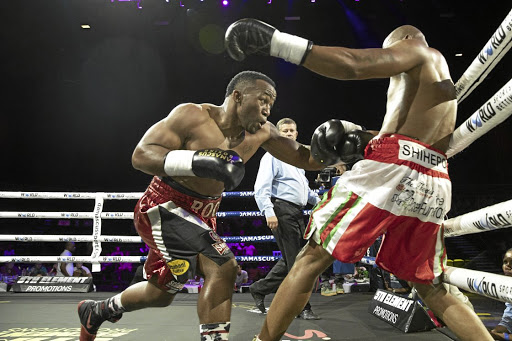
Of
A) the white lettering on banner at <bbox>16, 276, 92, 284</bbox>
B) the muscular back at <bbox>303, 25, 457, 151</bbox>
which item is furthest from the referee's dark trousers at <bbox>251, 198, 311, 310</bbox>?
the white lettering on banner at <bbox>16, 276, 92, 284</bbox>

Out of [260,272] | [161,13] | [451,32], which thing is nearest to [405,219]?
[260,272]

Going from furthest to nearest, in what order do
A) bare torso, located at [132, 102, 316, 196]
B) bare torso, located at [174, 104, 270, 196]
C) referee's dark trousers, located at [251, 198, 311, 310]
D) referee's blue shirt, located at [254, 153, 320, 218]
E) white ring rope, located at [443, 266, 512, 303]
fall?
referee's blue shirt, located at [254, 153, 320, 218] < referee's dark trousers, located at [251, 198, 311, 310] < bare torso, located at [174, 104, 270, 196] < bare torso, located at [132, 102, 316, 196] < white ring rope, located at [443, 266, 512, 303]

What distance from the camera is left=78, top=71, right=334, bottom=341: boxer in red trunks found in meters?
1.54

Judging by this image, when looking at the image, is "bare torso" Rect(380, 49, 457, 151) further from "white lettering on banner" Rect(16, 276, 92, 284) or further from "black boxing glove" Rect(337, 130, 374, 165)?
"white lettering on banner" Rect(16, 276, 92, 284)

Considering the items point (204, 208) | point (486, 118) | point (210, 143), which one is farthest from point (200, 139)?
point (486, 118)

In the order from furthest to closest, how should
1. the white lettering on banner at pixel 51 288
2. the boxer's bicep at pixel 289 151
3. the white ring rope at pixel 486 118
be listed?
the white lettering on banner at pixel 51 288 < the boxer's bicep at pixel 289 151 < the white ring rope at pixel 486 118

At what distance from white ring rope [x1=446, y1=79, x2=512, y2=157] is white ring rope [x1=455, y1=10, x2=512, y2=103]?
207 mm

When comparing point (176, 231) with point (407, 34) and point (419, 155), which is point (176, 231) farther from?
point (407, 34)

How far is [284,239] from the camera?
3221 mm

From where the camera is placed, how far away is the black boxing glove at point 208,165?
4.81 ft

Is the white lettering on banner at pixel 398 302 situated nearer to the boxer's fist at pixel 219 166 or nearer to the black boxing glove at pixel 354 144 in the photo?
the black boxing glove at pixel 354 144

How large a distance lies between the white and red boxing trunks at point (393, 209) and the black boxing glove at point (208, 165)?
1.25ft

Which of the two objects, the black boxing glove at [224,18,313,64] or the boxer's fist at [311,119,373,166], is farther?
the boxer's fist at [311,119,373,166]

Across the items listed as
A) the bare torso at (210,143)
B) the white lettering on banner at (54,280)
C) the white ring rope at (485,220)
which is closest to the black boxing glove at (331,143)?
the bare torso at (210,143)
